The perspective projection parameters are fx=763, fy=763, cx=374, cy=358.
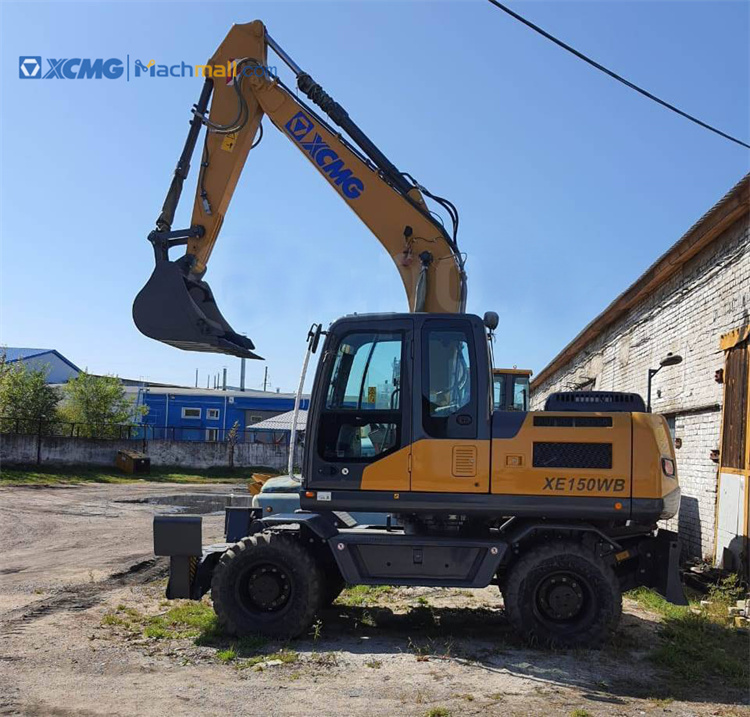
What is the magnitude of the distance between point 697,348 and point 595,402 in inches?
164

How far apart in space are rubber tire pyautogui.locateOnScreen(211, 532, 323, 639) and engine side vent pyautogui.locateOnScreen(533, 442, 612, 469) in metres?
Answer: 2.27

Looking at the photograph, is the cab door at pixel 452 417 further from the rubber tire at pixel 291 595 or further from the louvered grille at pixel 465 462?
the rubber tire at pixel 291 595

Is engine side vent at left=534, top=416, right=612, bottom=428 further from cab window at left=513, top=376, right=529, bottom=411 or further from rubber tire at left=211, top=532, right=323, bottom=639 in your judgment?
cab window at left=513, top=376, right=529, bottom=411

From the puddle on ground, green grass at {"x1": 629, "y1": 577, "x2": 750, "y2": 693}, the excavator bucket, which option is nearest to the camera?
green grass at {"x1": 629, "y1": 577, "x2": 750, "y2": 693}

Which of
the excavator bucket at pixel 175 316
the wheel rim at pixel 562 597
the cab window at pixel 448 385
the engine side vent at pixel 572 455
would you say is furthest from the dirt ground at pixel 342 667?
the excavator bucket at pixel 175 316

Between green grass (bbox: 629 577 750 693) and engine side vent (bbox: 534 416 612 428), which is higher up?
engine side vent (bbox: 534 416 612 428)

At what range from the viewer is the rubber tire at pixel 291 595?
22.3 feet

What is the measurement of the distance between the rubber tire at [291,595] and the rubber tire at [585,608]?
69.6 inches

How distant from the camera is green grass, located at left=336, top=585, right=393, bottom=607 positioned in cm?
843

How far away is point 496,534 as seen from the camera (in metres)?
7.03

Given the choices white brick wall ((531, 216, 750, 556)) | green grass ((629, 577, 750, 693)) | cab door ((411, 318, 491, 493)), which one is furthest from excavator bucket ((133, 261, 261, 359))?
white brick wall ((531, 216, 750, 556))

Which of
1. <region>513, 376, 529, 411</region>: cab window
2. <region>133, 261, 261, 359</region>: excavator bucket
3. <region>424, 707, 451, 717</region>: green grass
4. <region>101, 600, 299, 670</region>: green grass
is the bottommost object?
<region>101, 600, 299, 670</region>: green grass

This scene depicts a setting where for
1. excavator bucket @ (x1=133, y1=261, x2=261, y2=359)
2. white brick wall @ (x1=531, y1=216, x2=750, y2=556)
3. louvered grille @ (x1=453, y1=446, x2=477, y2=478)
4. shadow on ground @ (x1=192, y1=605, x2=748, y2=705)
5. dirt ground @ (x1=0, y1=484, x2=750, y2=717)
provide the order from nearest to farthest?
dirt ground @ (x1=0, y1=484, x2=750, y2=717) < shadow on ground @ (x1=192, y1=605, x2=748, y2=705) < louvered grille @ (x1=453, y1=446, x2=477, y2=478) < excavator bucket @ (x1=133, y1=261, x2=261, y2=359) < white brick wall @ (x1=531, y1=216, x2=750, y2=556)

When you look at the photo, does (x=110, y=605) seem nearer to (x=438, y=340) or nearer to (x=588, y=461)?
(x=438, y=340)
